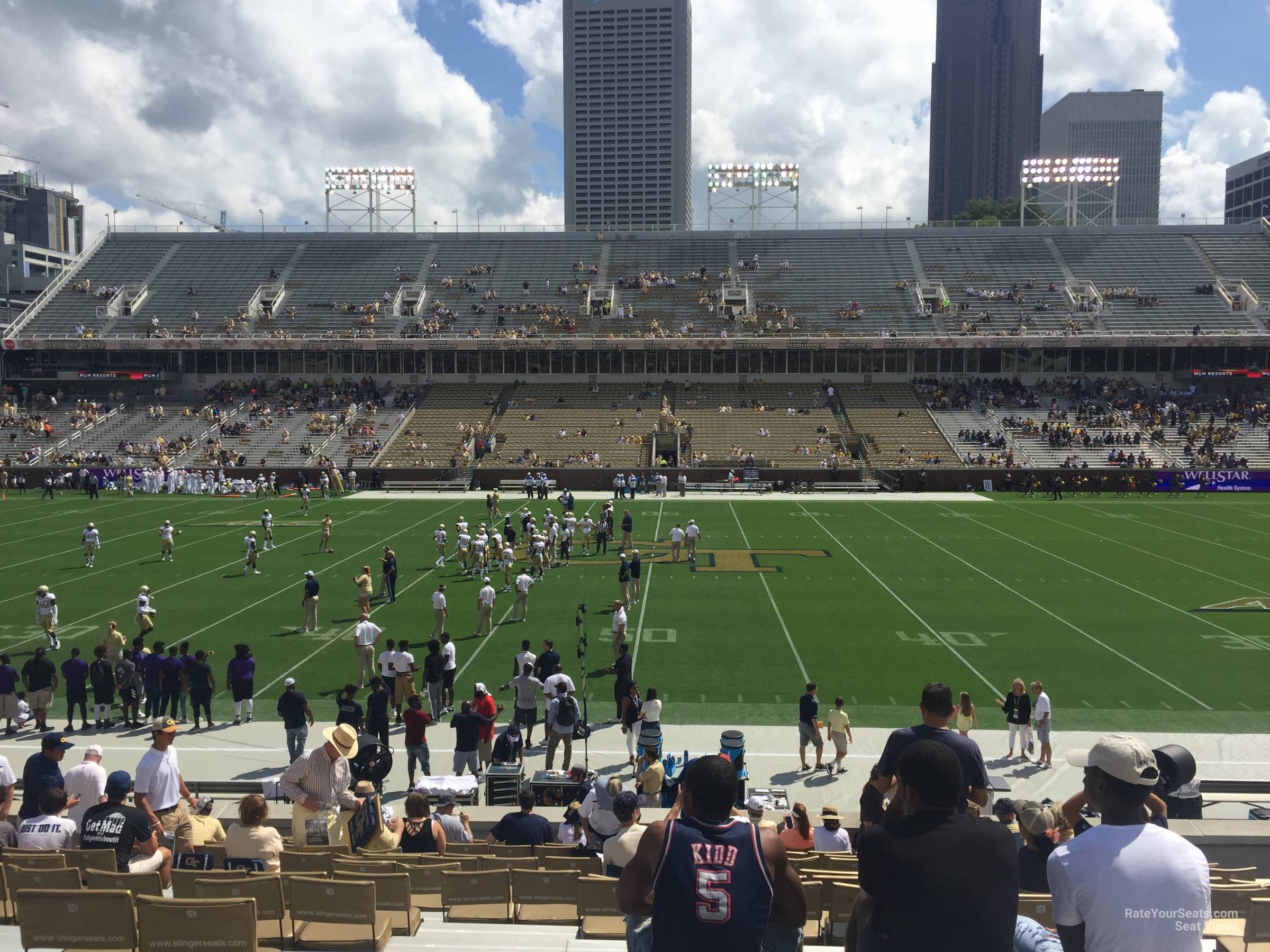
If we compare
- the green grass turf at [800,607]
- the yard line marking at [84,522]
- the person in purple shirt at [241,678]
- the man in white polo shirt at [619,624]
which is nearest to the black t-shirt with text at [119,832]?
the person in purple shirt at [241,678]

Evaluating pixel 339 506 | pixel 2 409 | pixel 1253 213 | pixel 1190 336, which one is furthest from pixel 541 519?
pixel 1253 213

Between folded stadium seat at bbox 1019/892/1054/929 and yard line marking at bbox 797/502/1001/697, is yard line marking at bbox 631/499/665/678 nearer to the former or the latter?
yard line marking at bbox 797/502/1001/697

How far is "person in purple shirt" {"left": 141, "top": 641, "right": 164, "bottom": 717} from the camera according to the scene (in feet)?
45.9

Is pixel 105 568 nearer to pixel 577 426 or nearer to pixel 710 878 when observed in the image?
pixel 710 878

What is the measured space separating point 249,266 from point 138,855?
240 ft

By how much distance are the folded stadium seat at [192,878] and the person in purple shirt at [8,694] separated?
10020mm

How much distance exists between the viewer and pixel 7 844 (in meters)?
7.14

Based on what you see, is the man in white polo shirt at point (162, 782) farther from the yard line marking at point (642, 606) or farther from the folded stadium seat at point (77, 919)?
the yard line marking at point (642, 606)

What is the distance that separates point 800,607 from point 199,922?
56.8 ft

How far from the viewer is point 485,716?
39.5ft

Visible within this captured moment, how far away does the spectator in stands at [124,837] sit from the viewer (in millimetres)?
6188

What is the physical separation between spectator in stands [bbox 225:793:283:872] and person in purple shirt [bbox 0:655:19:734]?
9.56 m

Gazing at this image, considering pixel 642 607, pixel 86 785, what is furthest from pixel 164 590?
Result: pixel 86 785

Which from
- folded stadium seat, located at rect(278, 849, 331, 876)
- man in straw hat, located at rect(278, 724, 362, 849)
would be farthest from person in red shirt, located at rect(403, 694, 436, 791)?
folded stadium seat, located at rect(278, 849, 331, 876)
